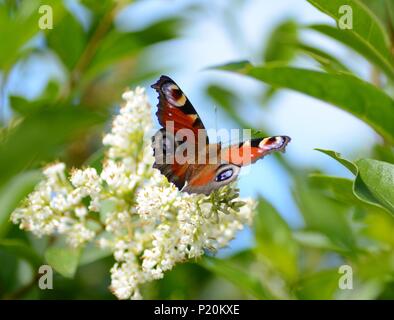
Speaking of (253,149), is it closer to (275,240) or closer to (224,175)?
(224,175)

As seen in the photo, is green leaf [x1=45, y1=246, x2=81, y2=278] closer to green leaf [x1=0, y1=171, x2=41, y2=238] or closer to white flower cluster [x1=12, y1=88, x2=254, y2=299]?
white flower cluster [x1=12, y1=88, x2=254, y2=299]

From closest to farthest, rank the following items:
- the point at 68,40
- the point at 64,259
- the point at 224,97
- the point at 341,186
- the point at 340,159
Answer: the point at 340,159
the point at 341,186
the point at 64,259
the point at 68,40
the point at 224,97

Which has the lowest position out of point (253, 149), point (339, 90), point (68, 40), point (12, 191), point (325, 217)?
point (12, 191)

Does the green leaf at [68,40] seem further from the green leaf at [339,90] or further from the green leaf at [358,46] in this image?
the green leaf at [358,46]

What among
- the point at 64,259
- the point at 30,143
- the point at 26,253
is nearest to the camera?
the point at 30,143

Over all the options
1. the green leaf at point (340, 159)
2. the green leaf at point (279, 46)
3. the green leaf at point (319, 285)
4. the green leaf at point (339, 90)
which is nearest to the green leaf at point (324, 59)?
the green leaf at point (339, 90)

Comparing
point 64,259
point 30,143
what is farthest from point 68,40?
point 30,143
